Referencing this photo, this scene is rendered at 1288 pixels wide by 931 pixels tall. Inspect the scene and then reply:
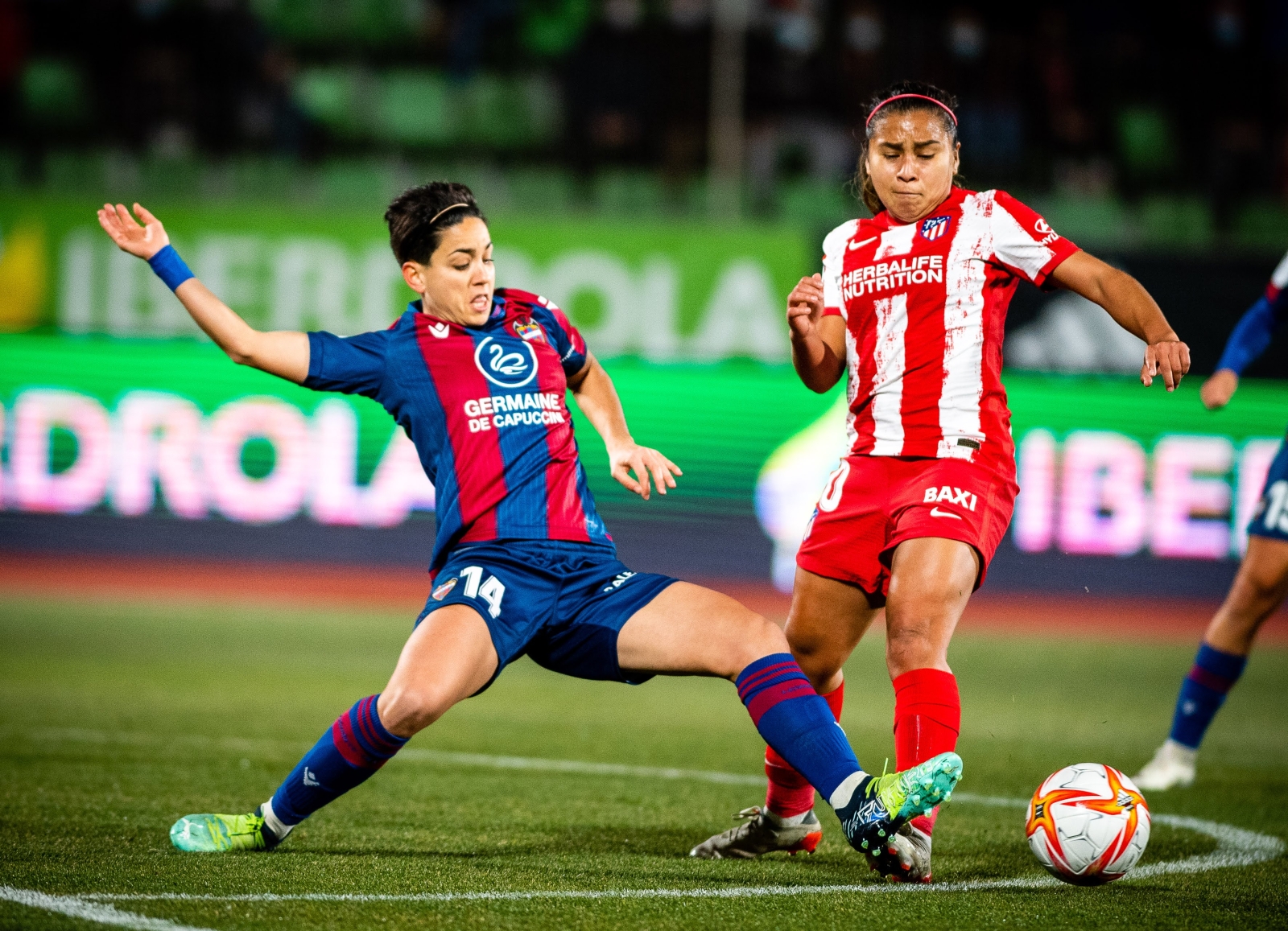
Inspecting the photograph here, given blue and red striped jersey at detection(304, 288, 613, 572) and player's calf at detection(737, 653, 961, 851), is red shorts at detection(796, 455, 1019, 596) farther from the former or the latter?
blue and red striped jersey at detection(304, 288, 613, 572)

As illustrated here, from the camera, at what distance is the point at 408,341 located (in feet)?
13.5

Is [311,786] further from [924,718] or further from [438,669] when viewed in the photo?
[924,718]

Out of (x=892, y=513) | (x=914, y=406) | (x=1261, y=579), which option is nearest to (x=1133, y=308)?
(x=914, y=406)

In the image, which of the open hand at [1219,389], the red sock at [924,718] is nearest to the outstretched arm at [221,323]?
the red sock at [924,718]

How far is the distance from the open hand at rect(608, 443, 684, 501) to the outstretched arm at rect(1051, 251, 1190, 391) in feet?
3.79

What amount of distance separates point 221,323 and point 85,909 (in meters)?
1.46

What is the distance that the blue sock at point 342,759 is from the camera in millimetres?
3795

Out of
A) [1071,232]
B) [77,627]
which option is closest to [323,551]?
[77,627]

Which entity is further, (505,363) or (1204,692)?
(1204,692)

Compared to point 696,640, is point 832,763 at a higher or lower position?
lower

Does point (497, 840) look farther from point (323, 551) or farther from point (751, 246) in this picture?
point (751, 246)

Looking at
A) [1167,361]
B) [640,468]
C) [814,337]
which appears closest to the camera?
[1167,361]

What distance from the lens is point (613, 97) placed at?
1355 cm

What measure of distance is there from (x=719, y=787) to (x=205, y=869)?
220 cm
